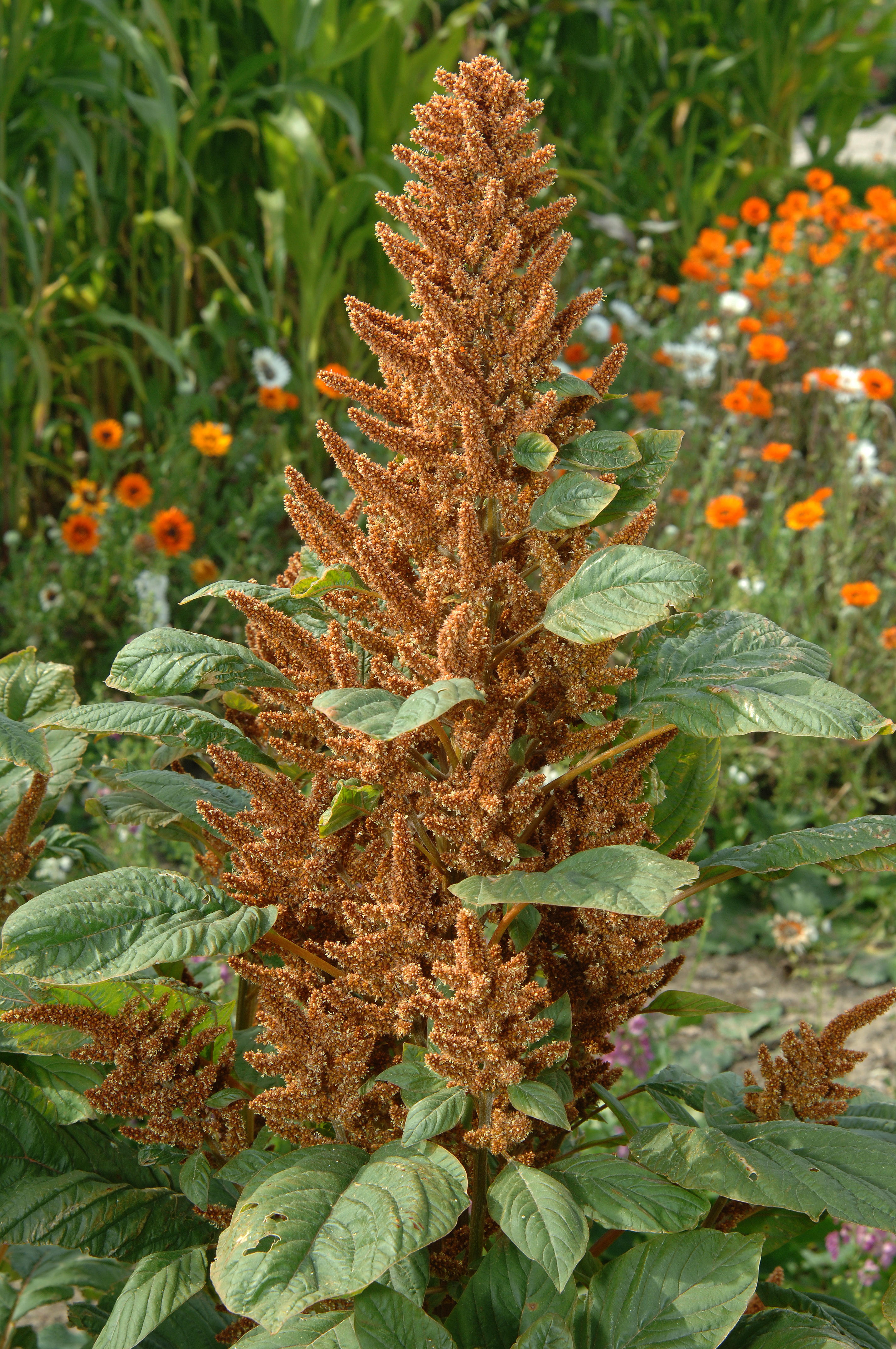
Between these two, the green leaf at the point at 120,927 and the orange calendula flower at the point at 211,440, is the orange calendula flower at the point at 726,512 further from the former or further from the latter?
the green leaf at the point at 120,927

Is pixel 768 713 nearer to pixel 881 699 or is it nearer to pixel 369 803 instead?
pixel 369 803

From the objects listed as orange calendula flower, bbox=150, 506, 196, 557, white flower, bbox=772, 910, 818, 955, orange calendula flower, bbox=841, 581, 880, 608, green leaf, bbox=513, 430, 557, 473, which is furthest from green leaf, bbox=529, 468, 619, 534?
orange calendula flower, bbox=150, 506, 196, 557

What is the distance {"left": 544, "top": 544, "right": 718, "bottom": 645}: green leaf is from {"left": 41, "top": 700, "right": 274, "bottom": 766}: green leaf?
0.35 metres

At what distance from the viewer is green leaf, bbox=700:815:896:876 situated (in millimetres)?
943

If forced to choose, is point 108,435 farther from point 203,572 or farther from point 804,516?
point 804,516

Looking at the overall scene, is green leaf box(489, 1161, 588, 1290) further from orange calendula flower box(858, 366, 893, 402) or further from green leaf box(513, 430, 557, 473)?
orange calendula flower box(858, 366, 893, 402)

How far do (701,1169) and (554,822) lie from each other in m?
0.31

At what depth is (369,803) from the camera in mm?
942

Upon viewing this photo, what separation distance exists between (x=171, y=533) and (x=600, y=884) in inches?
102

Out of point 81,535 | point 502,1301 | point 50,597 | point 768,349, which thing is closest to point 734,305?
point 768,349

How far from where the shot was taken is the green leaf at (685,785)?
1.18 meters

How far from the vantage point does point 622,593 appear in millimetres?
812

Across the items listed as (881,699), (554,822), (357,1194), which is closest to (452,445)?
(554,822)

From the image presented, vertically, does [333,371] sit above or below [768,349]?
above
